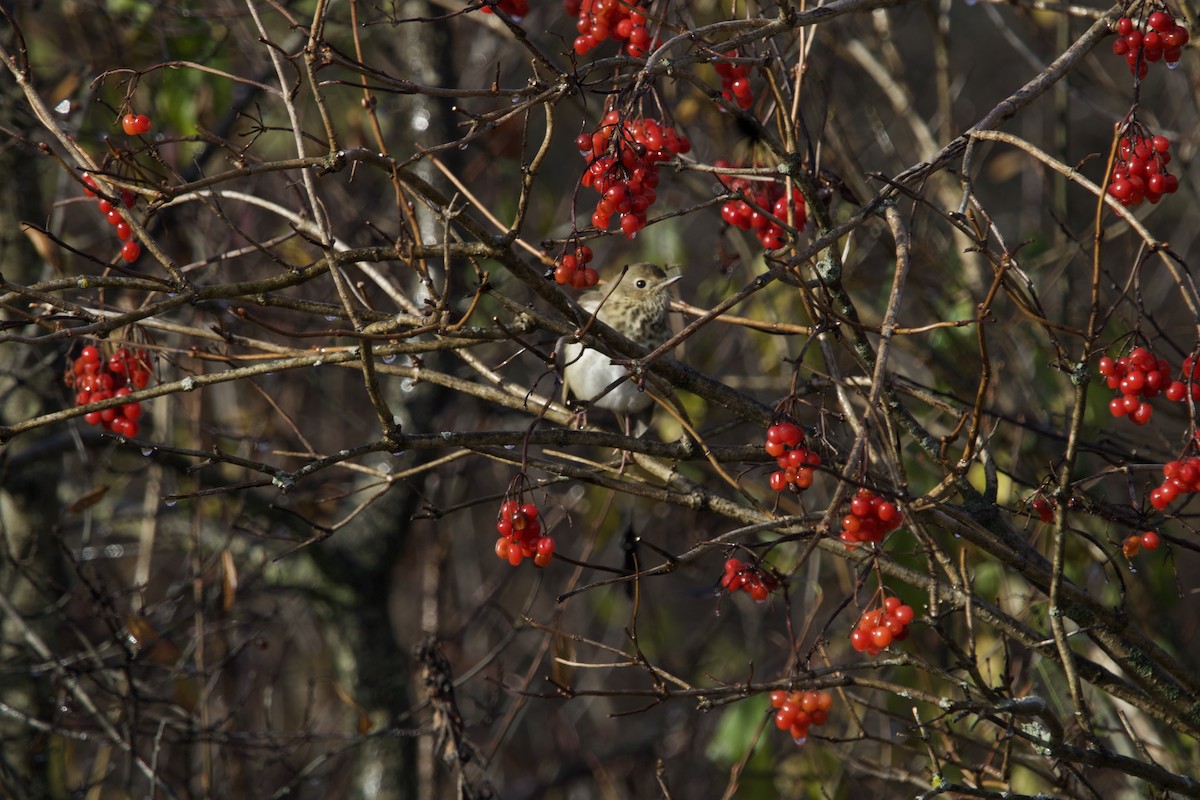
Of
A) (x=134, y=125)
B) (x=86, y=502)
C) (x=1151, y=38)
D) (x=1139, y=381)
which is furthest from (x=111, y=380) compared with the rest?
(x=1151, y=38)

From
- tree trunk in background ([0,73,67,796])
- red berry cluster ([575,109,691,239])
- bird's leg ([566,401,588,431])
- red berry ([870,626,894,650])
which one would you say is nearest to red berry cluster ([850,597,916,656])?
red berry ([870,626,894,650])

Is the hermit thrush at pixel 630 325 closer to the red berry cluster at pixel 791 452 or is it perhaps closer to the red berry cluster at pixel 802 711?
the red berry cluster at pixel 802 711

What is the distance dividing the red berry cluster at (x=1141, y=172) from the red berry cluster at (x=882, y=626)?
87 cm

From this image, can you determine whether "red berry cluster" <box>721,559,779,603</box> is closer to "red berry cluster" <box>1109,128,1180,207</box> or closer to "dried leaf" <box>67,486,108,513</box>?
"red berry cluster" <box>1109,128,1180,207</box>

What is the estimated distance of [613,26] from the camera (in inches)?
92.5

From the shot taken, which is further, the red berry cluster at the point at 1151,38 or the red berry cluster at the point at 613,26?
the red berry cluster at the point at 613,26

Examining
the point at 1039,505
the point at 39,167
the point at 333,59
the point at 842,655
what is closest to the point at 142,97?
the point at 39,167

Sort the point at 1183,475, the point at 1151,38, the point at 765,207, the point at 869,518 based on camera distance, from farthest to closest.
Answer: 1. the point at 765,207
2. the point at 1151,38
3. the point at 1183,475
4. the point at 869,518

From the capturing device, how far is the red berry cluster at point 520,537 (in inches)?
83.5

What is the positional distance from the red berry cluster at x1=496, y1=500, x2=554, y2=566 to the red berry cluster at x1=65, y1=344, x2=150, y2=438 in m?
0.92

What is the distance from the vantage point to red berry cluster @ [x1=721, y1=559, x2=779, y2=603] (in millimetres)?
2137

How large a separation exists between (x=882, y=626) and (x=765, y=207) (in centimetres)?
103

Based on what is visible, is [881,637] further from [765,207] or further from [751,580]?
[765,207]

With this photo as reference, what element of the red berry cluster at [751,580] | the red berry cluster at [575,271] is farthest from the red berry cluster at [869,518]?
the red berry cluster at [575,271]
